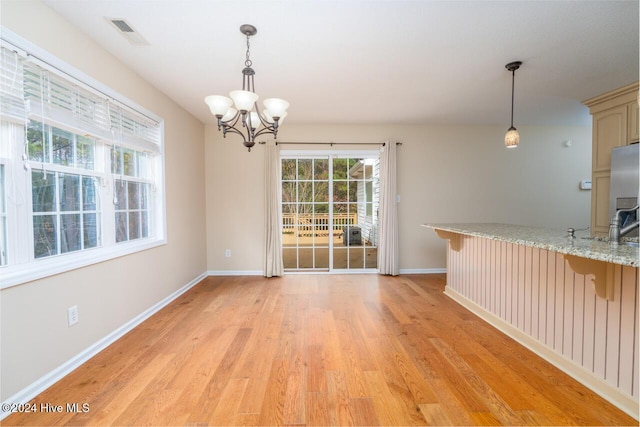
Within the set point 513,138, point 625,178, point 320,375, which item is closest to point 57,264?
point 320,375

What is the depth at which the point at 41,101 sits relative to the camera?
1722 millimetres

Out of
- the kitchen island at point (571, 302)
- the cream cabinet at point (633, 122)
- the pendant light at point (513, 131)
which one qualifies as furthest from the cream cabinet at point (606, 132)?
the kitchen island at point (571, 302)

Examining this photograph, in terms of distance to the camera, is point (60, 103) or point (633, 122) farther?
point (633, 122)

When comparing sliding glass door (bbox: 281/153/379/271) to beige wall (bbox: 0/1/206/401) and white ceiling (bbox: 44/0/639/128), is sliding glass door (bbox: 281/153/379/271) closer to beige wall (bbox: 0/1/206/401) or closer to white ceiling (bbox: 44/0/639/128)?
white ceiling (bbox: 44/0/639/128)

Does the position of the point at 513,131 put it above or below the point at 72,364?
above

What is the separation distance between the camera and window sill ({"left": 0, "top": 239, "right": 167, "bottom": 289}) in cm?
154

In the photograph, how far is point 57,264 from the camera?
1.82m

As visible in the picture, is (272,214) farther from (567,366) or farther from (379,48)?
(567,366)

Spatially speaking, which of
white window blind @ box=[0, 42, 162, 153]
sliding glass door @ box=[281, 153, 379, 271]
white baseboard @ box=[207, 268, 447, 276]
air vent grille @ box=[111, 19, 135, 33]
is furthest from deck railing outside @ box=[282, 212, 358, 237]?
air vent grille @ box=[111, 19, 135, 33]

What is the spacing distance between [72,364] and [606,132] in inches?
229

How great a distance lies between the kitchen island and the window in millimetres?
3258

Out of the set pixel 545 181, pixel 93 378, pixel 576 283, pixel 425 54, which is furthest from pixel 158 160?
pixel 545 181

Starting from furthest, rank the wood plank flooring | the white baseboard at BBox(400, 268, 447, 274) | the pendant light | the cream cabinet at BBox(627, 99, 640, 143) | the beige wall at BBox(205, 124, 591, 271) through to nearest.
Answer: the white baseboard at BBox(400, 268, 447, 274) < the beige wall at BBox(205, 124, 591, 271) < the cream cabinet at BBox(627, 99, 640, 143) < the pendant light < the wood plank flooring

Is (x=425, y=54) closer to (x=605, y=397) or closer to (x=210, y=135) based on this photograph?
(x=605, y=397)
